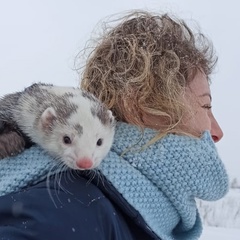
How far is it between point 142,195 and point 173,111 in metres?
0.41

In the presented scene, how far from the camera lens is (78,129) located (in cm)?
221

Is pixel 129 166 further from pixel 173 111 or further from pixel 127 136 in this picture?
pixel 173 111

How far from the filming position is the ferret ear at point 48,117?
88.2 inches

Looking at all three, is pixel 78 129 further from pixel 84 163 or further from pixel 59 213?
pixel 59 213

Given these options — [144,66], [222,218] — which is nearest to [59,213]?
[144,66]

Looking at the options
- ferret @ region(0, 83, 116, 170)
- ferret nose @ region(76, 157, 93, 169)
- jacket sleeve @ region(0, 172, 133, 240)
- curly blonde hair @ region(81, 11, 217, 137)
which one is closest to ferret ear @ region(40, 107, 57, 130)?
ferret @ region(0, 83, 116, 170)

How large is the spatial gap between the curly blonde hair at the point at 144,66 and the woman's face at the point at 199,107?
40 millimetres

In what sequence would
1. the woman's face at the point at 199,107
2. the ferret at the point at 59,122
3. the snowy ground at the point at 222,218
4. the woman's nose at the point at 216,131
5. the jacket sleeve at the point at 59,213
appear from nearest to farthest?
1. the jacket sleeve at the point at 59,213
2. the ferret at the point at 59,122
3. the woman's face at the point at 199,107
4. the woman's nose at the point at 216,131
5. the snowy ground at the point at 222,218

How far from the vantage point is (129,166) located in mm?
1872

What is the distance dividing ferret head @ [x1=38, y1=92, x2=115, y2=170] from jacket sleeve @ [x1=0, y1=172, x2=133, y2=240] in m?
0.26

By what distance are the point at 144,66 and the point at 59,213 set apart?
79 cm

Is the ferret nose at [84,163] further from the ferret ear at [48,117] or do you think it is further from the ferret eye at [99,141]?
the ferret ear at [48,117]

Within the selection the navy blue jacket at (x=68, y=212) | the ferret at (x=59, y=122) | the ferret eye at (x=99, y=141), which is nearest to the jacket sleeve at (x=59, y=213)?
the navy blue jacket at (x=68, y=212)

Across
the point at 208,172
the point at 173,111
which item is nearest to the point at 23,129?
the point at 173,111
